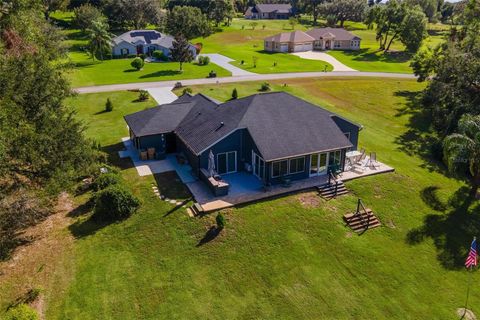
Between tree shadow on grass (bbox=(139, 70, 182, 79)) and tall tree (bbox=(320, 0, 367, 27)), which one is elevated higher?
tall tree (bbox=(320, 0, 367, 27))

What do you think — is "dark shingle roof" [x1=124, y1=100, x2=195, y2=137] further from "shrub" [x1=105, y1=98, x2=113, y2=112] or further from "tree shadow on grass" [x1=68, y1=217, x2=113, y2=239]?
"shrub" [x1=105, y1=98, x2=113, y2=112]

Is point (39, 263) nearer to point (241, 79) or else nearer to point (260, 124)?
point (260, 124)

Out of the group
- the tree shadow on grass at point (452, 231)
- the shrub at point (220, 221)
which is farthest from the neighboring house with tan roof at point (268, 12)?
the shrub at point (220, 221)

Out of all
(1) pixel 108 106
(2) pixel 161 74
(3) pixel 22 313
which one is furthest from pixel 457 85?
(2) pixel 161 74

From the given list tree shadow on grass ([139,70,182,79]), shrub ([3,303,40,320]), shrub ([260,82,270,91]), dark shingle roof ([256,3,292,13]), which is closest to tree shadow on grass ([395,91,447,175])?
shrub ([260,82,270,91])

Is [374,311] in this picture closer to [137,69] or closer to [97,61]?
[137,69]
